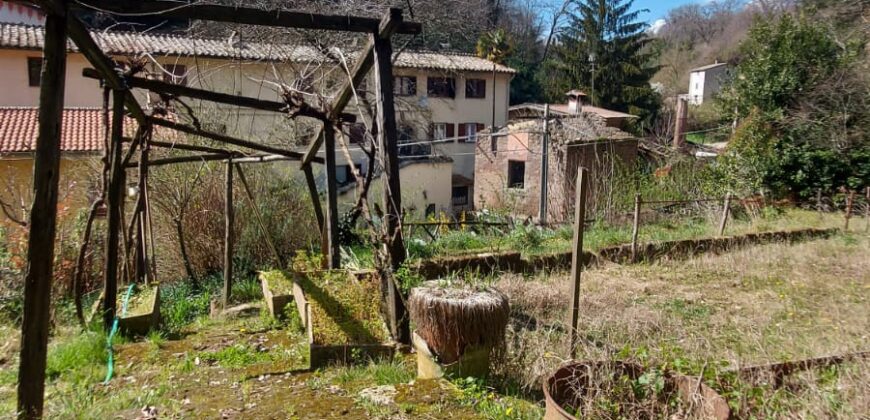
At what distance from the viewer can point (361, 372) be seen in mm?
3213

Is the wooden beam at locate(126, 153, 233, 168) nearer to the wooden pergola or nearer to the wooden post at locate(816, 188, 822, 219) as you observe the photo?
the wooden pergola

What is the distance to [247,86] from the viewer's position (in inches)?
627

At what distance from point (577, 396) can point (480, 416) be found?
0.47m

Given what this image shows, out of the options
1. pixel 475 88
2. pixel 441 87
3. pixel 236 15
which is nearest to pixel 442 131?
pixel 441 87

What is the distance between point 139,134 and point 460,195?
1998cm

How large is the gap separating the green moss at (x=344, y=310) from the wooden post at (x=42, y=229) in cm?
149

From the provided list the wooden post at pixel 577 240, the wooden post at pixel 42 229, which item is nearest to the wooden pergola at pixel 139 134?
the wooden post at pixel 42 229

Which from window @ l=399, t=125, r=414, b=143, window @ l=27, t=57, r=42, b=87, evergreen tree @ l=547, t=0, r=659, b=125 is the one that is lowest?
window @ l=399, t=125, r=414, b=143

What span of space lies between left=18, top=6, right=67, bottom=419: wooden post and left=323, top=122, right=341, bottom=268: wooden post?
2.16 meters

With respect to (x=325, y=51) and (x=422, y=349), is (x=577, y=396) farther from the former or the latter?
(x=325, y=51)

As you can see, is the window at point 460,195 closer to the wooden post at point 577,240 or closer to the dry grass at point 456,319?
the wooden post at point 577,240

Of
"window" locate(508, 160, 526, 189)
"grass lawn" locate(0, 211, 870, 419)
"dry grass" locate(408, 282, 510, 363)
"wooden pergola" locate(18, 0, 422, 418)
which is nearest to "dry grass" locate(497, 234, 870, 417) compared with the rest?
"grass lawn" locate(0, 211, 870, 419)

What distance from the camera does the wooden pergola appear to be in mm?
2316

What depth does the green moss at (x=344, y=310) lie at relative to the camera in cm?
350
